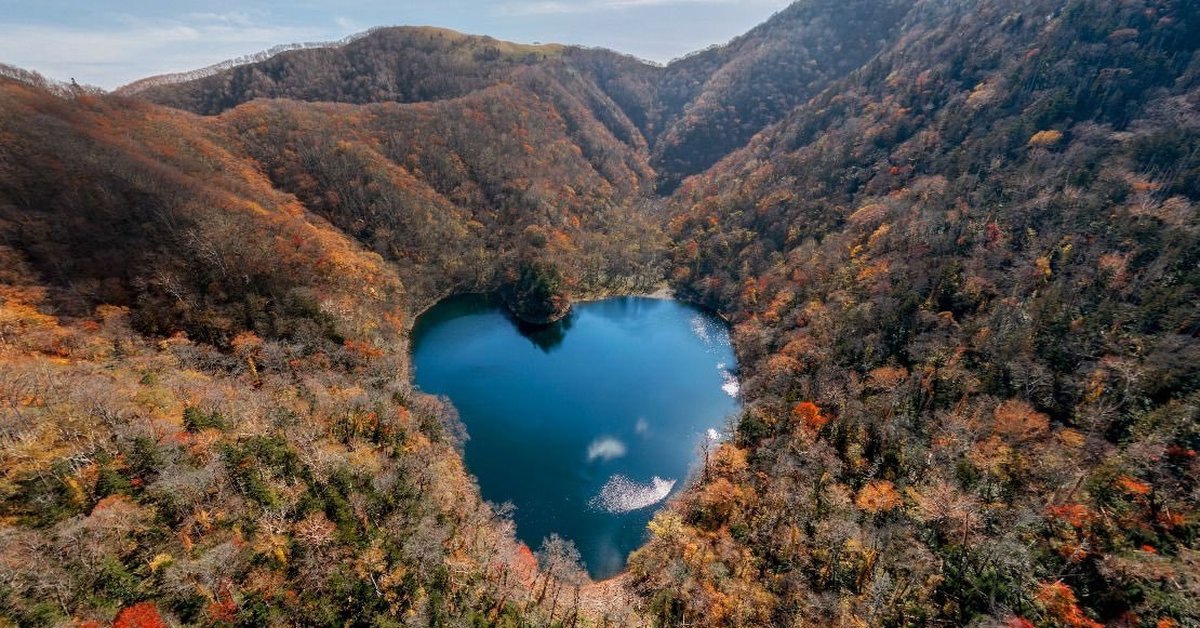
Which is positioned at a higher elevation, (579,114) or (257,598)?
(579,114)

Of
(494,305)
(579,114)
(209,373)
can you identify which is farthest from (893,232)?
(579,114)

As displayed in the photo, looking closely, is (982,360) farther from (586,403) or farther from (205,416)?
(205,416)

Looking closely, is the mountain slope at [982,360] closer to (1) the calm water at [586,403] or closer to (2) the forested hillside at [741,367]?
(2) the forested hillside at [741,367]

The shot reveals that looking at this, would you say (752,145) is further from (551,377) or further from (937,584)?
(937,584)

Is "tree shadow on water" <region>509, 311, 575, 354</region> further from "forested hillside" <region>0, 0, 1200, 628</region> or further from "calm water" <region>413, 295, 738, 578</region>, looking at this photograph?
"forested hillside" <region>0, 0, 1200, 628</region>

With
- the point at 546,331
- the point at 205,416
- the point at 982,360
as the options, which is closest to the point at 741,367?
the point at 982,360

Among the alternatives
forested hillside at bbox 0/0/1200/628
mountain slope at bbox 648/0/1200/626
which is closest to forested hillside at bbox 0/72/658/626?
forested hillside at bbox 0/0/1200/628

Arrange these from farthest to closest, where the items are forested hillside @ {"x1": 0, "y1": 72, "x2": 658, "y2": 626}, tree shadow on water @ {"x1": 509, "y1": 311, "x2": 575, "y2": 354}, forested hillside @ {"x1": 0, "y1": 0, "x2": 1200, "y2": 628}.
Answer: tree shadow on water @ {"x1": 509, "y1": 311, "x2": 575, "y2": 354}, forested hillside @ {"x1": 0, "y1": 0, "x2": 1200, "y2": 628}, forested hillside @ {"x1": 0, "y1": 72, "x2": 658, "y2": 626}
